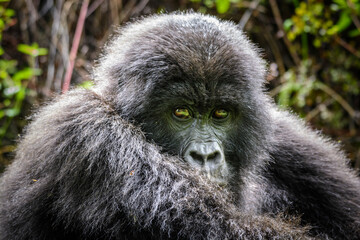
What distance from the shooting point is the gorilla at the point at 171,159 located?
2670 millimetres

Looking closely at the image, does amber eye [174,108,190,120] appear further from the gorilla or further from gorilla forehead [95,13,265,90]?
gorilla forehead [95,13,265,90]

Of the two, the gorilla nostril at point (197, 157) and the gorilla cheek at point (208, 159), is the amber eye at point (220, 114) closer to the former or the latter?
the gorilla cheek at point (208, 159)

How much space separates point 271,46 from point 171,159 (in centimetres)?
467

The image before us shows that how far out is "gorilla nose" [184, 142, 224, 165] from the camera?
2930 mm

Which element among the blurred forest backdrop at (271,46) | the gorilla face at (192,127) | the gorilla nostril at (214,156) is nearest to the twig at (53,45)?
the blurred forest backdrop at (271,46)

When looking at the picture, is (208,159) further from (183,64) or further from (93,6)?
(93,6)

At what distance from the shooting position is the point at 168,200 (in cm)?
264

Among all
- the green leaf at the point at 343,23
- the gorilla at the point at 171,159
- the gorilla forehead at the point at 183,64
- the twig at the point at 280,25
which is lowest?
the gorilla at the point at 171,159

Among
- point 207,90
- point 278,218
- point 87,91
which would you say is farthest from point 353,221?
point 87,91

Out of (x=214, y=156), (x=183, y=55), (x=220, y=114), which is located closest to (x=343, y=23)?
(x=220, y=114)

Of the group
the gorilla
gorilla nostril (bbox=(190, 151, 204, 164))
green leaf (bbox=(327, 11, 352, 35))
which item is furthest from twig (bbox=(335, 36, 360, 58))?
gorilla nostril (bbox=(190, 151, 204, 164))

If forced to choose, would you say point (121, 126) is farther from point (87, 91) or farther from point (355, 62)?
point (355, 62)

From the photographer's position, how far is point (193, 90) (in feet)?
10.2

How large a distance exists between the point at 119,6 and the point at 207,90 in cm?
388
